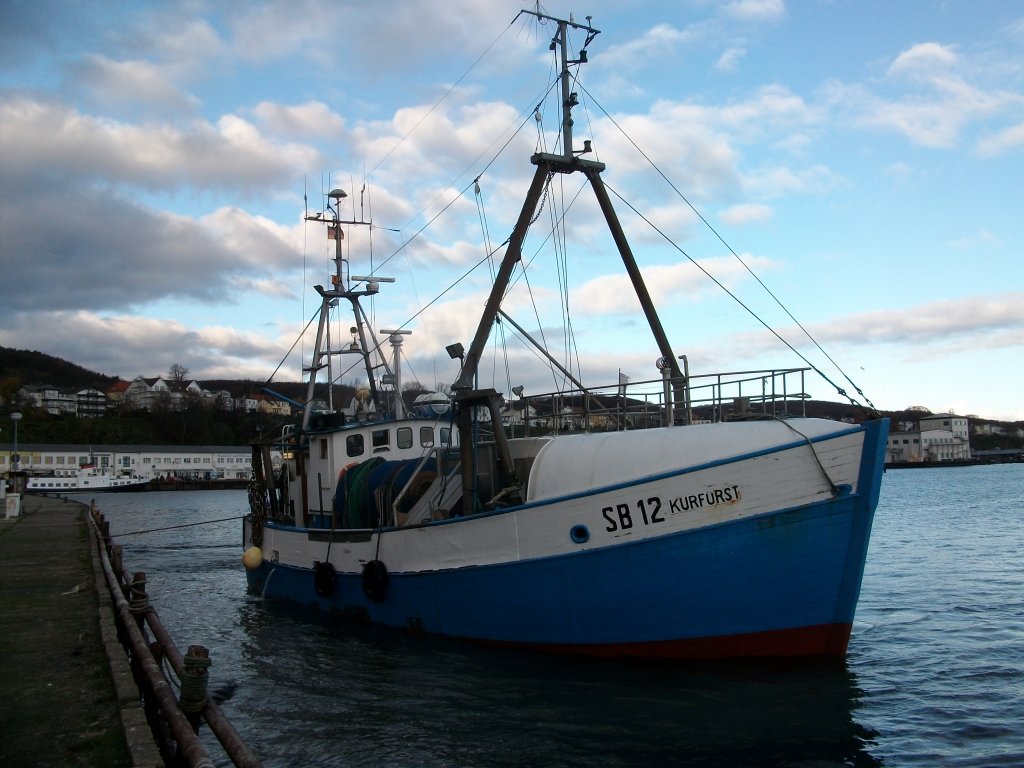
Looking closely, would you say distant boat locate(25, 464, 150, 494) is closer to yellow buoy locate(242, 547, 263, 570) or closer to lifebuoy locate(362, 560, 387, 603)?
yellow buoy locate(242, 547, 263, 570)

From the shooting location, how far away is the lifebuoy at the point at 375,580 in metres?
14.0

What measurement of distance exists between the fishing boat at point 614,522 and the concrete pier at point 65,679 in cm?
448

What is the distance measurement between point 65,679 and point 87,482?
9073 centimetres

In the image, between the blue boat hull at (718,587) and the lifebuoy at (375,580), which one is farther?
the lifebuoy at (375,580)

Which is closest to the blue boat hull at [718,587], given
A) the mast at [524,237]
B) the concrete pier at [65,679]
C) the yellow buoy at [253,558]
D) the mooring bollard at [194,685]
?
the mast at [524,237]

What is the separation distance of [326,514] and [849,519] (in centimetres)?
1094

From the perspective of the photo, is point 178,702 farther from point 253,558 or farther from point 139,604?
point 253,558

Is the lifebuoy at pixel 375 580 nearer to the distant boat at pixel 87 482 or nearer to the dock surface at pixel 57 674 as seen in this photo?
the dock surface at pixel 57 674

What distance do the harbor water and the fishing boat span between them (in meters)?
0.45

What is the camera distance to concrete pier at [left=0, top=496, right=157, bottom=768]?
6391 mm

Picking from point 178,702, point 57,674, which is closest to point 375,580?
point 57,674

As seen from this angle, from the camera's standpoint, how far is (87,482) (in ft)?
292

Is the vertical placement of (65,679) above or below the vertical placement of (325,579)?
above

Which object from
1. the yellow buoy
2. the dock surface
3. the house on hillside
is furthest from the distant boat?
the house on hillside
